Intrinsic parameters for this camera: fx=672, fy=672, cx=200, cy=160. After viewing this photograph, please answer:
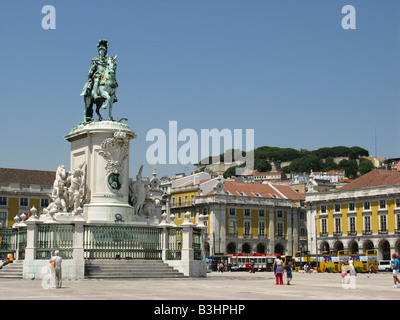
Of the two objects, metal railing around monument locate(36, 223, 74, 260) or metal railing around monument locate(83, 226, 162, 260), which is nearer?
metal railing around monument locate(36, 223, 74, 260)

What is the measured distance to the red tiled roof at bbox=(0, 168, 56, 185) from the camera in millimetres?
83188

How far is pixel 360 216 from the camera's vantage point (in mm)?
82688

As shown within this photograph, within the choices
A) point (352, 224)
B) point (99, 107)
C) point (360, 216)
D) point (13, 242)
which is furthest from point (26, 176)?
point (99, 107)

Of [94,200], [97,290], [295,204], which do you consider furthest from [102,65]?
[295,204]

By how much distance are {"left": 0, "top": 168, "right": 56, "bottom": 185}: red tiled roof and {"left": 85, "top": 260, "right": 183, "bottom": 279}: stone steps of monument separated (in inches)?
2272

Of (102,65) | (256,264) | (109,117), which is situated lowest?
(256,264)

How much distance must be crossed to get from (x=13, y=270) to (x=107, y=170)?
573cm

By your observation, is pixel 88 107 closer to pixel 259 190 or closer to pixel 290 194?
pixel 259 190

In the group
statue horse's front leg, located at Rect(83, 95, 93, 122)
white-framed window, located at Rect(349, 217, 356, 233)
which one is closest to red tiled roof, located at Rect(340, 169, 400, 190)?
white-framed window, located at Rect(349, 217, 356, 233)

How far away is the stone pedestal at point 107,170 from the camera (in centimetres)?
2888

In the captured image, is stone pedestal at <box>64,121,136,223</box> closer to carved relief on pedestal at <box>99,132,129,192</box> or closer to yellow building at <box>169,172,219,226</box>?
carved relief on pedestal at <box>99,132,129,192</box>

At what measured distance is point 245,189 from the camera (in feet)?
307
